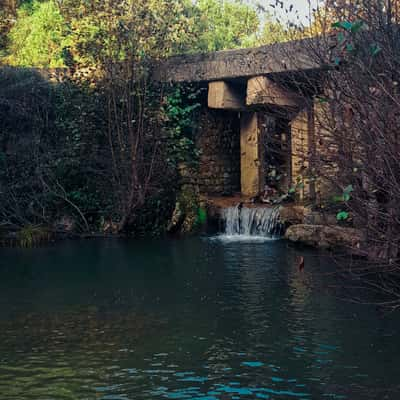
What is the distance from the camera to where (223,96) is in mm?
16875

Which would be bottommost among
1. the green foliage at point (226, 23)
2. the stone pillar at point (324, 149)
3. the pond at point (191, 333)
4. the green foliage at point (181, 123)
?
the pond at point (191, 333)

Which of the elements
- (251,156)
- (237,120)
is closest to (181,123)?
(251,156)

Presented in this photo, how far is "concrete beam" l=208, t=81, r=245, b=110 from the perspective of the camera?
16891 millimetres

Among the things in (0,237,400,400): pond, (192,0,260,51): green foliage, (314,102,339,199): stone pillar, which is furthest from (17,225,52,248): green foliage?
(192,0,260,51): green foliage

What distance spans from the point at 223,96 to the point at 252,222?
306 centimetres

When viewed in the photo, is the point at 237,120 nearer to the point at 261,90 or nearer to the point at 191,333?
the point at 261,90

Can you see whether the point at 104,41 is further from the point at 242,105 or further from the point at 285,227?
the point at 285,227

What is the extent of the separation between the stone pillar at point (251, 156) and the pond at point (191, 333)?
5549mm

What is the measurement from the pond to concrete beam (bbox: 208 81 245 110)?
5.44m

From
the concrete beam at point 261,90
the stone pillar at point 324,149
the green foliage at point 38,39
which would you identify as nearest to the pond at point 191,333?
the stone pillar at point 324,149

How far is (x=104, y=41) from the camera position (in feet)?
55.6

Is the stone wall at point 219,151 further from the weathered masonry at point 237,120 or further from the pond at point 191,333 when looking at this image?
the pond at point 191,333

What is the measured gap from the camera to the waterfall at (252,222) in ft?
52.4

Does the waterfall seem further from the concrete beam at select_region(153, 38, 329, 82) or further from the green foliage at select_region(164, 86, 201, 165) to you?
the concrete beam at select_region(153, 38, 329, 82)
